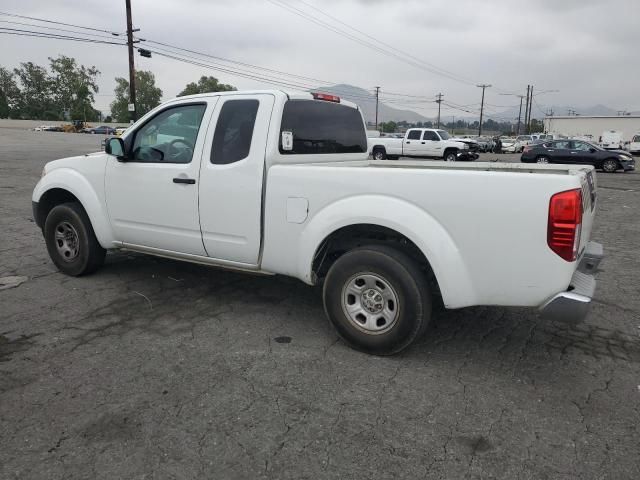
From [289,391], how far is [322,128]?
2.46 meters

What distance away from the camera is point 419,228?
3.23 m

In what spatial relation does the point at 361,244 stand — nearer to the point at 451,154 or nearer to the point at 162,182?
the point at 162,182

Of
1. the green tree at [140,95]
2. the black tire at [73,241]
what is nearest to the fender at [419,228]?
the black tire at [73,241]

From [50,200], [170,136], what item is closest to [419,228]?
[170,136]

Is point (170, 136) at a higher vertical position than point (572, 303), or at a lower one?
higher

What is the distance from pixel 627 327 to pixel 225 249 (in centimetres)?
349

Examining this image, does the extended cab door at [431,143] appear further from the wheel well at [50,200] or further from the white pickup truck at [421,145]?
the wheel well at [50,200]

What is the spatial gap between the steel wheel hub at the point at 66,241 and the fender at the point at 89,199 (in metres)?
0.40

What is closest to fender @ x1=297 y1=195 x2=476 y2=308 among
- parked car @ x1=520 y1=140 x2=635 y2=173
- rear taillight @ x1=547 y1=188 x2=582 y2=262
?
rear taillight @ x1=547 y1=188 x2=582 y2=262

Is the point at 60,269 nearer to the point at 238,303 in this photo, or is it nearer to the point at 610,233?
the point at 238,303

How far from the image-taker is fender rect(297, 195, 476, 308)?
3.19m

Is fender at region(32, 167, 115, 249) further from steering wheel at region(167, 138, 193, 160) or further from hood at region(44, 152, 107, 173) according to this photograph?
steering wheel at region(167, 138, 193, 160)

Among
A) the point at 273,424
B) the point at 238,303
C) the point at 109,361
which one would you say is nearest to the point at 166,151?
the point at 238,303

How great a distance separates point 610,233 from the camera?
8.52m
